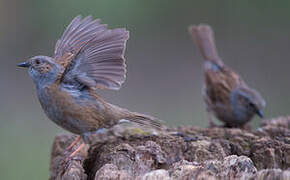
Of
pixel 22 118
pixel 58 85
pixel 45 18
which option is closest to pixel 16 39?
pixel 45 18

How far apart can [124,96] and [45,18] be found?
6.76ft

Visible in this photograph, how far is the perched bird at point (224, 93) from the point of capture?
6.96m

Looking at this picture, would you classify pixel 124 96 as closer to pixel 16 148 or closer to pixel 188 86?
pixel 188 86

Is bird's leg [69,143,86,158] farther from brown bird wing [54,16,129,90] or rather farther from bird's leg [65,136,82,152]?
brown bird wing [54,16,129,90]

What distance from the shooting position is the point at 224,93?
732 centimetres

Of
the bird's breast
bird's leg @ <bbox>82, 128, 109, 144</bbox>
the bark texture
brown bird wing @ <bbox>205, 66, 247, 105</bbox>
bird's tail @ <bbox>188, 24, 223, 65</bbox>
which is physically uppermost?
bird's tail @ <bbox>188, 24, 223, 65</bbox>

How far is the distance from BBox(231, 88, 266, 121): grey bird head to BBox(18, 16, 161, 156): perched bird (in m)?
2.80

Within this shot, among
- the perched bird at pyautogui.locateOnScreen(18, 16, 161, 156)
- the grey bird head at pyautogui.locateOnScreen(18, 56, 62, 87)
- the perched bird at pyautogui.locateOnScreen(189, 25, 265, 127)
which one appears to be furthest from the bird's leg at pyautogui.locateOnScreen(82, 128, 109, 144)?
the perched bird at pyautogui.locateOnScreen(189, 25, 265, 127)

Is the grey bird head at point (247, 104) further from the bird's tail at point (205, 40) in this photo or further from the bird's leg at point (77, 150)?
the bird's leg at point (77, 150)

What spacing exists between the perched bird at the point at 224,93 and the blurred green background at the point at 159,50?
89cm

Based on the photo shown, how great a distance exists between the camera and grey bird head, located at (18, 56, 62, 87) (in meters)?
4.20

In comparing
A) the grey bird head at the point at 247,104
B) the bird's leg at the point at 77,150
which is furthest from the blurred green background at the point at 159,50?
the bird's leg at the point at 77,150

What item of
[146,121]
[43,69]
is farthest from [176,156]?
[43,69]

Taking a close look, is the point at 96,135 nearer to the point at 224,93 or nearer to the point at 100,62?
the point at 100,62
